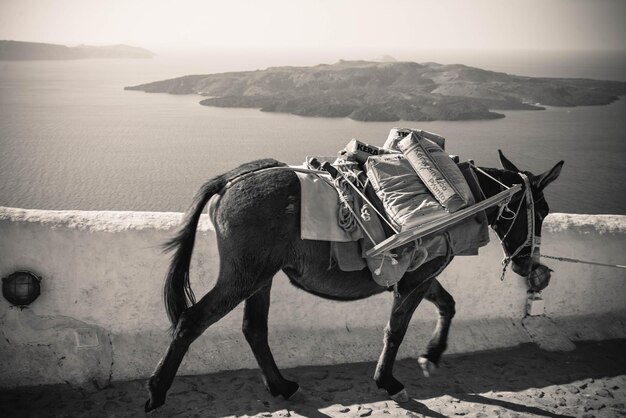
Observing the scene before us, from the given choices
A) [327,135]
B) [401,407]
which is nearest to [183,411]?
[401,407]

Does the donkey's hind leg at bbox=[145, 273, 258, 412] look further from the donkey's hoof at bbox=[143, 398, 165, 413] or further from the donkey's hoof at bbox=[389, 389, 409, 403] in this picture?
the donkey's hoof at bbox=[389, 389, 409, 403]

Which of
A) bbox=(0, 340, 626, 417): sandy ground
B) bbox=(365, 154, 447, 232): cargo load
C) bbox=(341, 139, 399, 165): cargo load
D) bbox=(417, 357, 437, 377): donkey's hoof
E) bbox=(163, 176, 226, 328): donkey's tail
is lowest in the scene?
bbox=(0, 340, 626, 417): sandy ground

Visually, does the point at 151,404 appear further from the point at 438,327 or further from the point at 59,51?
the point at 59,51

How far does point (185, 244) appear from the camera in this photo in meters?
3.32

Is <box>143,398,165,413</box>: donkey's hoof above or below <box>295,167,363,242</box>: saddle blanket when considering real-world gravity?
below

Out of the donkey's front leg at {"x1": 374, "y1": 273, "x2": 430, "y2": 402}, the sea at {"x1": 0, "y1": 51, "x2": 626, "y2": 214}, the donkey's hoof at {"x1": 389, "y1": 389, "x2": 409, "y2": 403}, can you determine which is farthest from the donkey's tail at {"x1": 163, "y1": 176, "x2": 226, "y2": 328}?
the sea at {"x1": 0, "y1": 51, "x2": 626, "y2": 214}

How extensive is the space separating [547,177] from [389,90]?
1797cm

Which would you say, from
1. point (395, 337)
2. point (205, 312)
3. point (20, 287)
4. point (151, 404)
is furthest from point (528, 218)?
point (20, 287)

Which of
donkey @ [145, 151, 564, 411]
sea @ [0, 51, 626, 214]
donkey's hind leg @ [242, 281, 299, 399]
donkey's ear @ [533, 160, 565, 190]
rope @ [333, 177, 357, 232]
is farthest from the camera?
sea @ [0, 51, 626, 214]

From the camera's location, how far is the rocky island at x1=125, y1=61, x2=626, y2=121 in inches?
Result: 702

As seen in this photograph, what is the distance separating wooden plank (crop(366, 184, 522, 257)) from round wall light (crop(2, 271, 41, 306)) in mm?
2355

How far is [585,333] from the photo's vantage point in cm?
471

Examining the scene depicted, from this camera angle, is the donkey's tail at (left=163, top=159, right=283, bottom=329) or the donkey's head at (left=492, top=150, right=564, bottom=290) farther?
the donkey's head at (left=492, top=150, right=564, bottom=290)

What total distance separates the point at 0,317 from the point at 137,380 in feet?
3.45
